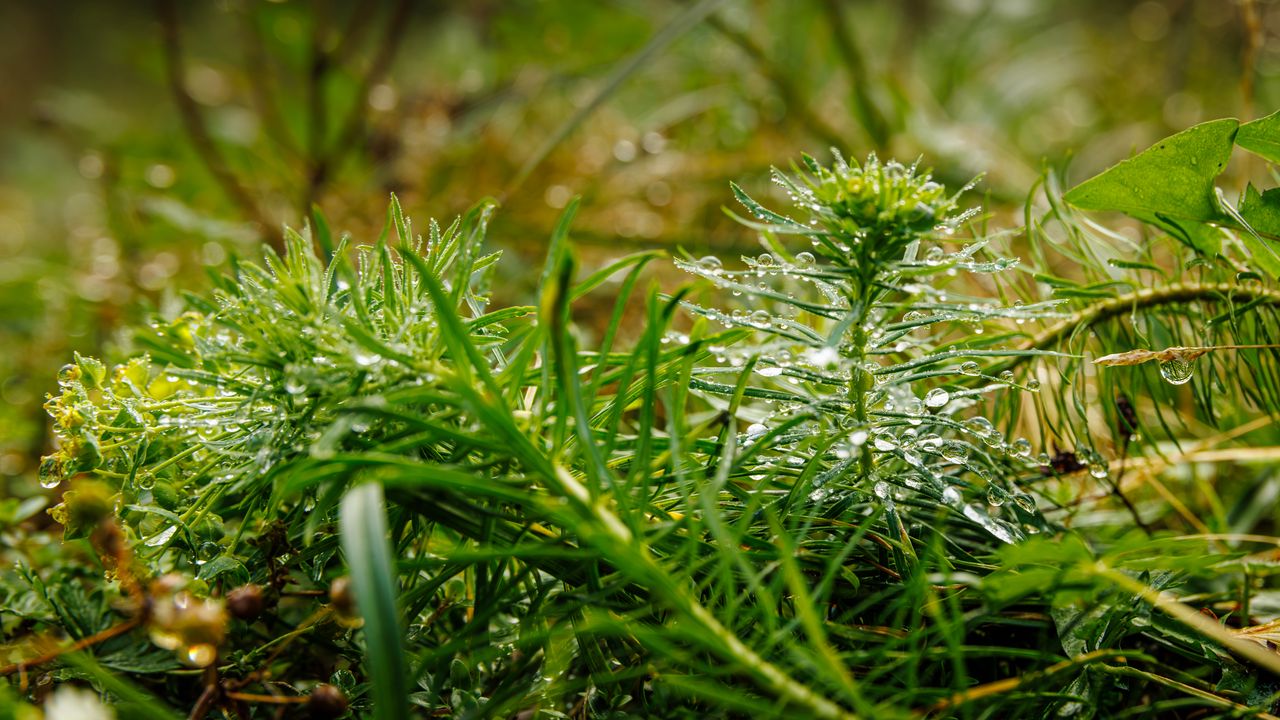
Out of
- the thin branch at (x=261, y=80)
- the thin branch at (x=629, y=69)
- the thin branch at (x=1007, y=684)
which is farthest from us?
the thin branch at (x=261, y=80)

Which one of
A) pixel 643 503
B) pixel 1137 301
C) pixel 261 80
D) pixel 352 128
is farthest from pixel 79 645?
pixel 261 80

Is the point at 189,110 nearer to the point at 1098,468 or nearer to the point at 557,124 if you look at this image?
the point at 557,124

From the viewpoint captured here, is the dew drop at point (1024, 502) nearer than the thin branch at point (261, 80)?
Yes

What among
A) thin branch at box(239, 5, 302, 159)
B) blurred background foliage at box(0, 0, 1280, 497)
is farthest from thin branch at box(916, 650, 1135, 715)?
thin branch at box(239, 5, 302, 159)

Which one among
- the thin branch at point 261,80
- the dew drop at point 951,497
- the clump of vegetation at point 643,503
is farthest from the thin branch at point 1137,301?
the thin branch at point 261,80

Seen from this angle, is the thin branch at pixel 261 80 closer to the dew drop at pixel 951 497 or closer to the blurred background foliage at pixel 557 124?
the blurred background foliage at pixel 557 124

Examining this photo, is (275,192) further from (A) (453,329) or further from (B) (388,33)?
(A) (453,329)
